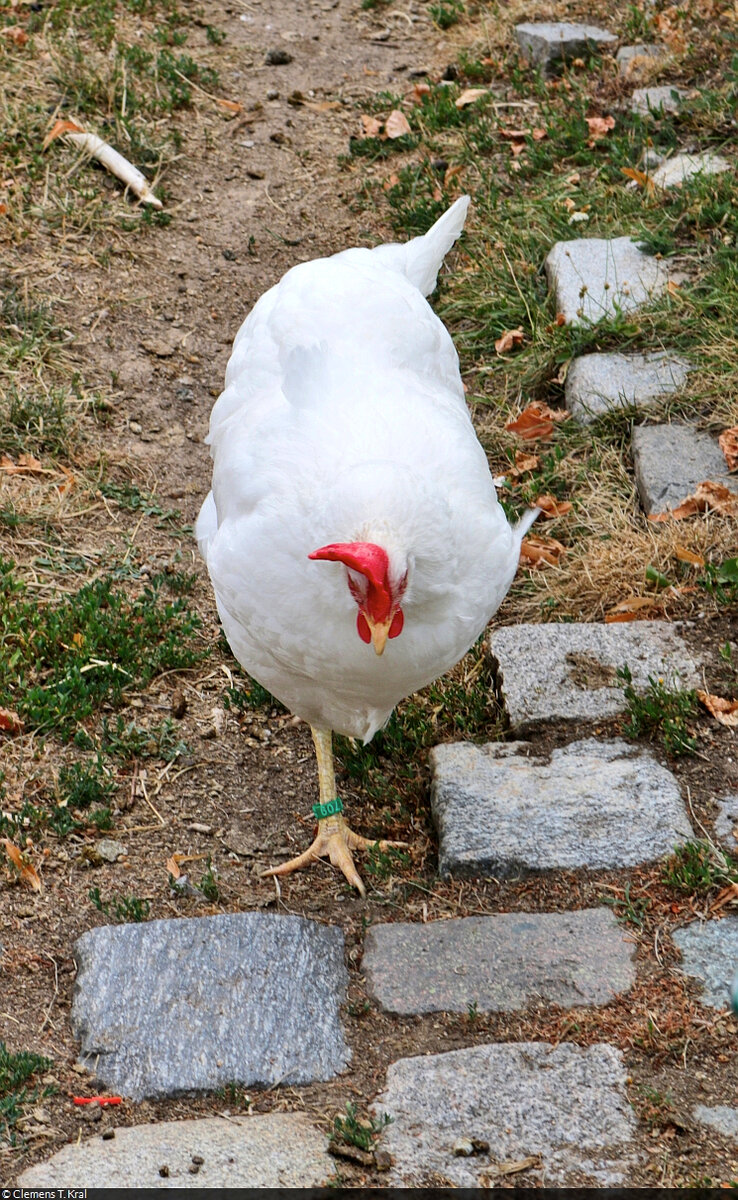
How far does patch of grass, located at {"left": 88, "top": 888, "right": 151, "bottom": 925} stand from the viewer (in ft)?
10.1

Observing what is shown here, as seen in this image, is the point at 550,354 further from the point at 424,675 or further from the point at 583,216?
the point at 424,675

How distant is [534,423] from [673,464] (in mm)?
679

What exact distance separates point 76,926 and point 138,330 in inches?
124

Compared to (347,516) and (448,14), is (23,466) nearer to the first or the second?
(347,516)

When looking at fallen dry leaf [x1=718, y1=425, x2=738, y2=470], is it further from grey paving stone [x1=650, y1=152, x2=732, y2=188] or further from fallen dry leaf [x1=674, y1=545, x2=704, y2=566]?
grey paving stone [x1=650, y1=152, x2=732, y2=188]

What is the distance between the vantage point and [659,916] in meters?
2.92

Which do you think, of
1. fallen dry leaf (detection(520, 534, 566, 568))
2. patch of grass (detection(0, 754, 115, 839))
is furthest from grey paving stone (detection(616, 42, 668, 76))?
patch of grass (detection(0, 754, 115, 839))

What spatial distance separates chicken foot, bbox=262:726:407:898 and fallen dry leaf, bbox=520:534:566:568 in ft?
3.86

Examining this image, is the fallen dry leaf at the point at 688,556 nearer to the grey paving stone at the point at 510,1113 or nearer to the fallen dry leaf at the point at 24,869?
the grey paving stone at the point at 510,1113

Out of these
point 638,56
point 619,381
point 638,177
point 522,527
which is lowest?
point 619,381

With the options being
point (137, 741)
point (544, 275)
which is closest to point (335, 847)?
point (137, 741)

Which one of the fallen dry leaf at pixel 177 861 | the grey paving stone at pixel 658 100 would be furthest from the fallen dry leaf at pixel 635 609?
the grey paving stone at pixel 658 100

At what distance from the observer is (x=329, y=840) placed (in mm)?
3373

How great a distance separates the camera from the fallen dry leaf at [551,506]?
14.3 feet
